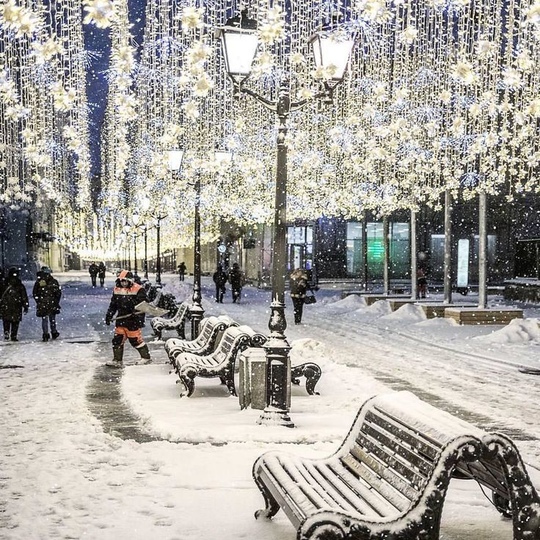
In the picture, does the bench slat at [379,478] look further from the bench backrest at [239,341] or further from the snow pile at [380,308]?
the snow pile at [380,308]

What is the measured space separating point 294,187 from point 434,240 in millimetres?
Answer: 26597

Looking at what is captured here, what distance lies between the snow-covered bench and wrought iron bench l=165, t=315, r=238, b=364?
6.91m

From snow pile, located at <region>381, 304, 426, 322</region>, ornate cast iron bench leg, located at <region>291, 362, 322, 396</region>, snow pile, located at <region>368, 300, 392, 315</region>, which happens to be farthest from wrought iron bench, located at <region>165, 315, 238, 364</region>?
snow pile, located at <region>368, 300, 392, 315</region>

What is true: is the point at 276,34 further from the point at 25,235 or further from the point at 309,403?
the point at 25,235

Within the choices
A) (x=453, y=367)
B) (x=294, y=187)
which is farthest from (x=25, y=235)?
(x=453, y=367)

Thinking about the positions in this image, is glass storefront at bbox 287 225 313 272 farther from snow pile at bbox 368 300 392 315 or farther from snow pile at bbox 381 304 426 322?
snow pile at bbox 381 304 426 322

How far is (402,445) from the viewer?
4.91 meters

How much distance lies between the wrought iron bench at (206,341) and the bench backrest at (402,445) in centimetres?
703

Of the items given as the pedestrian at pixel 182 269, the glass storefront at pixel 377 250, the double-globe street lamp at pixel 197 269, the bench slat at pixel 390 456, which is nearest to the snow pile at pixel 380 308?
the double-globe street lamp at pixel 197 269

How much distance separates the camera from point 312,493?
5.01 m

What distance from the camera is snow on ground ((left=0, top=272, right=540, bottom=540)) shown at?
19.1 feet

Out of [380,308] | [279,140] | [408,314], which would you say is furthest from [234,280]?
[279,140]

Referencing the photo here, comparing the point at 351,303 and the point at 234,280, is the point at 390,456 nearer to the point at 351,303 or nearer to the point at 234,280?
the point at 351,303

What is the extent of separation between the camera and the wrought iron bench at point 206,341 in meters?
12.7
